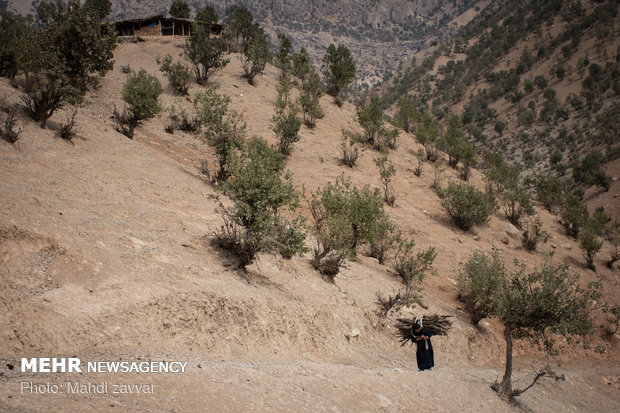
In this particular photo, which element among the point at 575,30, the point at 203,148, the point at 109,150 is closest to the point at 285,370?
the point at 109,150

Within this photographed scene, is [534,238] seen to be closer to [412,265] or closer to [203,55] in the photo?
[412,265]

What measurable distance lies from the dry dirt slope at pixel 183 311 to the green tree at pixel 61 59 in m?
1.18

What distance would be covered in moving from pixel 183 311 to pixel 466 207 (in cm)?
1581

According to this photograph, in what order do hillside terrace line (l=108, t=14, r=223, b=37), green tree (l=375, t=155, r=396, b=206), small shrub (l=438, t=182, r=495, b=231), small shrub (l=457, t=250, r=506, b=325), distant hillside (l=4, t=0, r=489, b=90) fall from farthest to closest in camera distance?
1. distant hillside (l=4, t=0, r=489, b=90)
2. hillside terrace line (l=108, t=14, r=223, b=37)
3. green tree (l=375, t=155, r=396, b=206)
4. small shrub (l=438, t=182, r=495, b=231)
5. small shrub (l=457, t=250, r=506, b=325)

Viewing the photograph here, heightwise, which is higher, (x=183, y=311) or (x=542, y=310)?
(x=183, y=311)

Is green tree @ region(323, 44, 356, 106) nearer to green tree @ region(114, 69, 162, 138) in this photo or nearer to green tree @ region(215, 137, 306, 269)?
green tree @ region(114, 69, 162, 138)

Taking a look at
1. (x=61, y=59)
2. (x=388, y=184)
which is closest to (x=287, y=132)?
(x=388, y=184)

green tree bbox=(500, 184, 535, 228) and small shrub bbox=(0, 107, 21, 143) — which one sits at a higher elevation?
small shrub bbox=(0, 107, 21, 143)

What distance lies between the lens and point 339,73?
3173 centimetres

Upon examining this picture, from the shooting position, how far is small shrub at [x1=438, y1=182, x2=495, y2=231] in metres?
17.8

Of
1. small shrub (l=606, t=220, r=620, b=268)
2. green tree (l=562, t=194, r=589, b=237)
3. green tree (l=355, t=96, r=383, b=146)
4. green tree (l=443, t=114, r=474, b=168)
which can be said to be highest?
green tree (l=355, t=96, r=383, b=146)

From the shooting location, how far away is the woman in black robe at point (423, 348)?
772cm

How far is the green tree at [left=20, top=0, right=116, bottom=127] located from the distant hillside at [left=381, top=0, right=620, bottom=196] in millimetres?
48273

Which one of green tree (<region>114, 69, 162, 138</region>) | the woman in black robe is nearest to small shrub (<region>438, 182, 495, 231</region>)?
the woman in black robe
